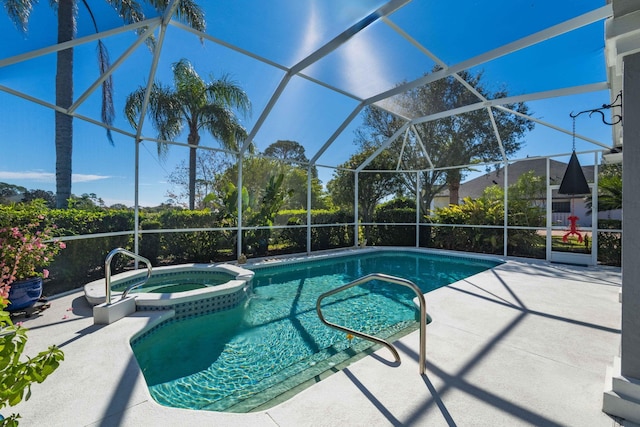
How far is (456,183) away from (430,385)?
1269cm

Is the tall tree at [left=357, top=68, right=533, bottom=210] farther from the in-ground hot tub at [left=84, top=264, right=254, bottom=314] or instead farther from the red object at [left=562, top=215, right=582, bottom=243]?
the in-ground hot tub at [left=84, top=264, right=254, bottom=314]

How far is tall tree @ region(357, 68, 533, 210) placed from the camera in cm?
869

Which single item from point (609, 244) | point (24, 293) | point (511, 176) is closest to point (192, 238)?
point (24, 293)

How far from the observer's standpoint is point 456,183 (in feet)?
45.8

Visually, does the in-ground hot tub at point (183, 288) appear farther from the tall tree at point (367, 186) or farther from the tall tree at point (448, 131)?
the tall tree at point (367, 186)

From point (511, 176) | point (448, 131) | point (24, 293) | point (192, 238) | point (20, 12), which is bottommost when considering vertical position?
point (24, 293)

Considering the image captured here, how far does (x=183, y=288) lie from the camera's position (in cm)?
659

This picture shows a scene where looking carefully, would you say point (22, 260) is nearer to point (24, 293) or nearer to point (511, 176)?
point (24, 293)

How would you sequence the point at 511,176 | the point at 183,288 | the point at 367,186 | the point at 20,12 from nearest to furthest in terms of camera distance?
the point at 20,12 → the point at 183,288 → the point at 367,186 → the point at 511,176

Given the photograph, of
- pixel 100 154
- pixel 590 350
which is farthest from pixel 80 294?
pixel 590 350


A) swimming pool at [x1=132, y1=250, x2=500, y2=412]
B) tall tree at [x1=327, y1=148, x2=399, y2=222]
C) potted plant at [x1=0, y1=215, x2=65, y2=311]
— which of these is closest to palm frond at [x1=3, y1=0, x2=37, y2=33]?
potted plant at [x1=0, y1=215, x2=65, y2=311]

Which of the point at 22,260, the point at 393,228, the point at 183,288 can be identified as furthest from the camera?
the point at 393,228

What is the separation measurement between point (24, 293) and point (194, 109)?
338 inches

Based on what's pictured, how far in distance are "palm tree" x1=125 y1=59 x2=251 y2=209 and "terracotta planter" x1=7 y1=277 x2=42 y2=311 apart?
5500mm
